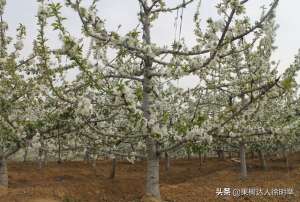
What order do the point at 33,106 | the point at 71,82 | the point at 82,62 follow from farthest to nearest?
the point at 33,106
the point at 71,82
the point at 82,62

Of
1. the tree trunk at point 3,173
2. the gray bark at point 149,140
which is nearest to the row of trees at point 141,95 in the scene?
the gray bark at point 149,140

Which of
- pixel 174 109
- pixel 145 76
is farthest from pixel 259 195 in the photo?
pixel 145 76

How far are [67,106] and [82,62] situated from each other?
1.09 m

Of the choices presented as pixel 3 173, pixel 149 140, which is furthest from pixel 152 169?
pixel 3 173

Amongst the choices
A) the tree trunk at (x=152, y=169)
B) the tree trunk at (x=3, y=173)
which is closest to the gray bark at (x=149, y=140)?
the tree trunk at (x=152, y=169)

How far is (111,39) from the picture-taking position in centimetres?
764

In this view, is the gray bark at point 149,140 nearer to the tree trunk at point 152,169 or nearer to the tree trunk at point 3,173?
the tree trunk at point 152,169

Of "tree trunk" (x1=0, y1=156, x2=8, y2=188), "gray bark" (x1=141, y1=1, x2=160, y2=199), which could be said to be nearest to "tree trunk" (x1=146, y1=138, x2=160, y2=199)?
"gray bark" (x1=141, y1=1, x2=160, y2=199)

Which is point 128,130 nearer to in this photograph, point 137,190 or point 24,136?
point 24,136

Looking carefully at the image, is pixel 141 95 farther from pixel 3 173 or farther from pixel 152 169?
pixel 3 173

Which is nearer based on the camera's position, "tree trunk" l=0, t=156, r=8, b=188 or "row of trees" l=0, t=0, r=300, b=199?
"row of trees" l=0, t=0, r=300, b=199

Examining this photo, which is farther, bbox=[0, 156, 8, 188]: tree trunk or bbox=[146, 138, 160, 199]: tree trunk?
bbox=[0, 156, 8, 188]: tree trunk

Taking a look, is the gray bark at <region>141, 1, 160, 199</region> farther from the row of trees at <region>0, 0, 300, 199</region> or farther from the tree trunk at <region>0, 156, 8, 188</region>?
the tree trunk at <region>0, 156, 8, 188</region>

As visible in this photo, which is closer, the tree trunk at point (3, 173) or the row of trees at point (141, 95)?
the row of trees at point (141, 95)
